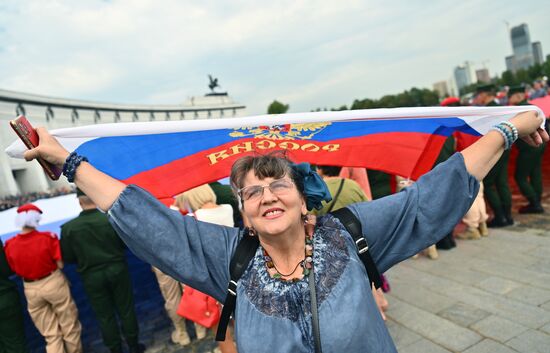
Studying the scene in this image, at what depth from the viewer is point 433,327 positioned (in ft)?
11.5

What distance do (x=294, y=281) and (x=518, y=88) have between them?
23.4ft

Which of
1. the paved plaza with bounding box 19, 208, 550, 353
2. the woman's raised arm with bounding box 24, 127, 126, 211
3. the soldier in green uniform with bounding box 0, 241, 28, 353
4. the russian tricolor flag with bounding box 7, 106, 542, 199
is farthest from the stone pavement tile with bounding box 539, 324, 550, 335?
the soldier in green uniform with bounding box 0, 241, 28, 353

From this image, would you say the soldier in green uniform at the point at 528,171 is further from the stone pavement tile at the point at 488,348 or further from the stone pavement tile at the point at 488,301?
the stone pavement tile at the point at 488,348

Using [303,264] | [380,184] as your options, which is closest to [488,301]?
[380,184]

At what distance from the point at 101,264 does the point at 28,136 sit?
3.00 m

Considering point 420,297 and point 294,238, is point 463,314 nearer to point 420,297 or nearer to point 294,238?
point 420,297

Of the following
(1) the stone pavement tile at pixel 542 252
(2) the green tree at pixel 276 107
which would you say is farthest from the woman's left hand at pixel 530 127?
(2) the green tree at pixel 276 107

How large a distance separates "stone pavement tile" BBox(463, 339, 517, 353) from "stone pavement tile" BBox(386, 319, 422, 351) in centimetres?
47

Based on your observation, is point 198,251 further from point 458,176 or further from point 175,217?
point 458,176

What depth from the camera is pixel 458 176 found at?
1.45 metres

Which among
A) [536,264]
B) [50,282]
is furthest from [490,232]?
[50,282]

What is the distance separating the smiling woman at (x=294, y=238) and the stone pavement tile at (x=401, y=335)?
217 cm

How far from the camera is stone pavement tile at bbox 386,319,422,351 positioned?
3367mm

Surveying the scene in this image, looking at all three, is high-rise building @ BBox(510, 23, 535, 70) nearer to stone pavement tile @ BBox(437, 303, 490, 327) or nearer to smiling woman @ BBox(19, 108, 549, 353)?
stone pavement tile @ BBox(437, 303, 490, 327)
